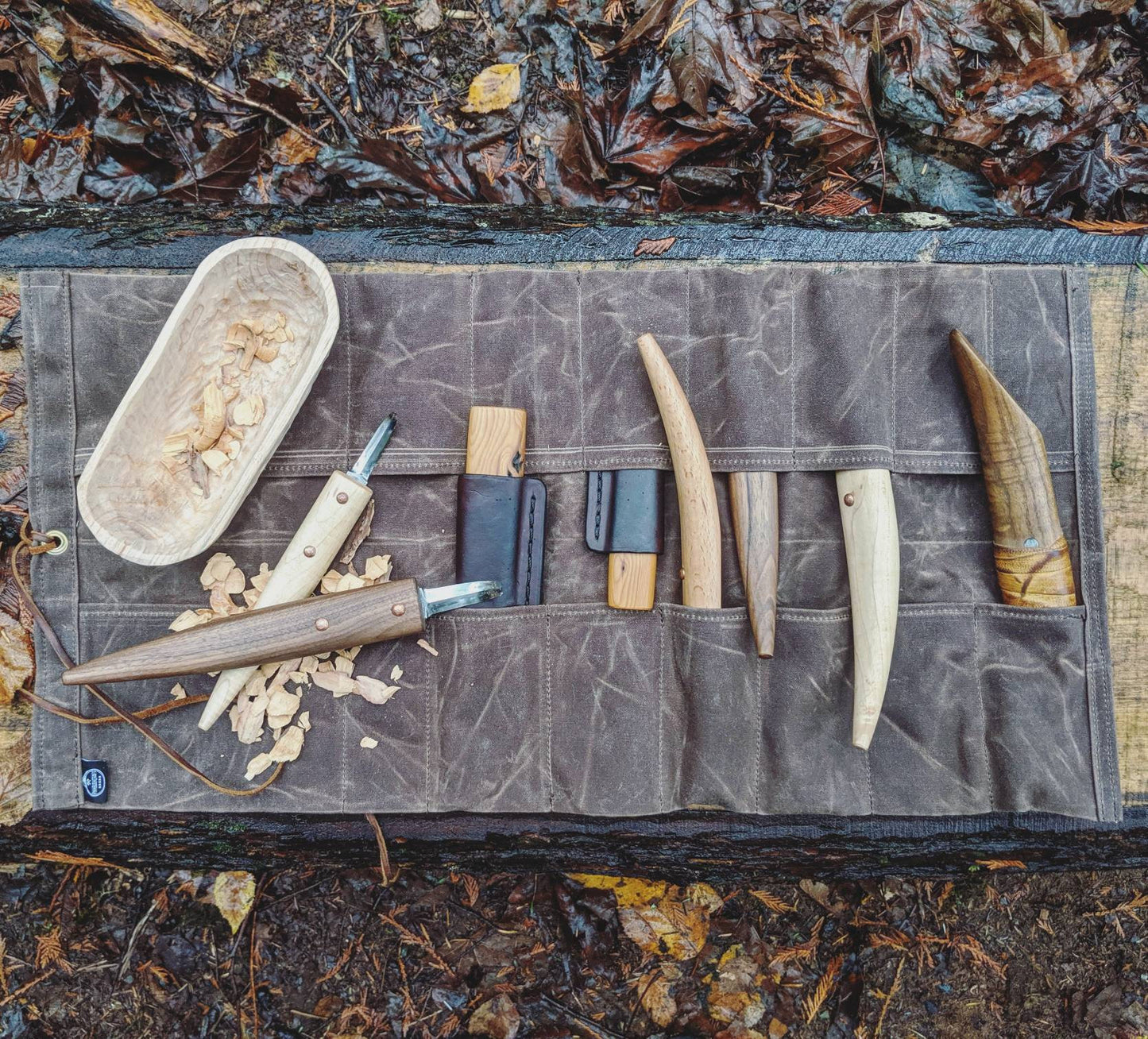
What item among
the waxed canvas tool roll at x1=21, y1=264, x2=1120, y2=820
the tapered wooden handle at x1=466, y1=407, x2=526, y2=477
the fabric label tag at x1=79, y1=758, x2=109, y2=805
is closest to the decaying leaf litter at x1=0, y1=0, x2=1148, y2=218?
the waxed canvas tool roll at x1=21, y1=264, x2=1120, y2=820

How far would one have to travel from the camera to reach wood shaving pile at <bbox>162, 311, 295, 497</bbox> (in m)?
2.07

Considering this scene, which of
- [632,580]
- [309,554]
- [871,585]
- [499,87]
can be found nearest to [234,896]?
[309,554]

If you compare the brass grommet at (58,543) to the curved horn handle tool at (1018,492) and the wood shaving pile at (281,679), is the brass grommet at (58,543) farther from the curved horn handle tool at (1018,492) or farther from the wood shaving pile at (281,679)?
the curved horn handle tool at (1018,492)

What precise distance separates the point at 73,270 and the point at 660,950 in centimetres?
300

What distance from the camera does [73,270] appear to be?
221 centimetres

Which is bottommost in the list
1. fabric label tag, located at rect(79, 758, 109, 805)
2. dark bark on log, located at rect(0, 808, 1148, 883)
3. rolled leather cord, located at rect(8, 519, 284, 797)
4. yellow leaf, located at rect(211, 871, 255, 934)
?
yellow leaf, located at rect(211, 871, 255, 934)

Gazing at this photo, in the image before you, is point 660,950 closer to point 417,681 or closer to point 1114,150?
point 417,681

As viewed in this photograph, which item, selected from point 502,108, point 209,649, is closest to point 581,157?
point 502,108

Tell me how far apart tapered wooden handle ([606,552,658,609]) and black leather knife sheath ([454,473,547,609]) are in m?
0.22

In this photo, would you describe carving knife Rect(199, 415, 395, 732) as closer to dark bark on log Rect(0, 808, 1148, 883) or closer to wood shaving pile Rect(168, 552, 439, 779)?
wood shaving pile Rect(168, 552, 439, 779)

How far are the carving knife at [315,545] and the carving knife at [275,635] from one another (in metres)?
0.06

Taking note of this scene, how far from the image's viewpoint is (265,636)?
1.93 meters

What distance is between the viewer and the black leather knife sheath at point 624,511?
2.04 m

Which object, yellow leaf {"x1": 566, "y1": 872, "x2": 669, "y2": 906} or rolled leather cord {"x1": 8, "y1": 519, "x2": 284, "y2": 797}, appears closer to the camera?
rolled leather cord {"x1": 8, "y1": 519, "x2": 284, "y2": 797}
